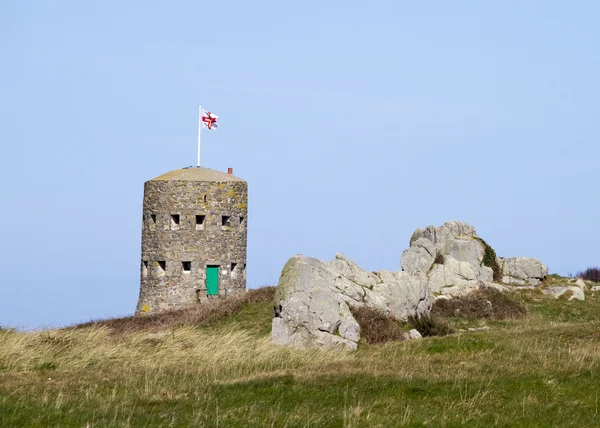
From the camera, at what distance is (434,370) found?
18.9 meters

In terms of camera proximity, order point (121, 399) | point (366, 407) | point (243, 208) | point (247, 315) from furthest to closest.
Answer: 1. point (243, 208)
2. point (247, 315)
3. point (121, 399)
4. point (366, 407)

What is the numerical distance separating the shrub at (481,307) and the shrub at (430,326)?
6.00 meters

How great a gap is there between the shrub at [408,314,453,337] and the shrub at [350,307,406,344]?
1002 mm

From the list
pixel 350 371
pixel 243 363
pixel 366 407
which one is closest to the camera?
pixel 366 407

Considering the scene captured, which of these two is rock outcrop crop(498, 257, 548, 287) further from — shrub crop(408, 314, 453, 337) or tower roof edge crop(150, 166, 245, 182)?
shrub crop(408, 314, 453, 337)

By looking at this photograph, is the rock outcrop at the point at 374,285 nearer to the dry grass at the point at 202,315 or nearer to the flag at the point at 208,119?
Result: the dry grass at the point at 202,315

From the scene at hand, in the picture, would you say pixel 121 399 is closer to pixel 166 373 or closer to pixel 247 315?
pixel 166 373

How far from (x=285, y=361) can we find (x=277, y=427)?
7.49m

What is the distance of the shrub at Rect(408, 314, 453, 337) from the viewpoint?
29.8m

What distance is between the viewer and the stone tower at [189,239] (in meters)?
47.1

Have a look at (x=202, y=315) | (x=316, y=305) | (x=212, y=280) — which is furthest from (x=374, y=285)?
(x=212, y=280)

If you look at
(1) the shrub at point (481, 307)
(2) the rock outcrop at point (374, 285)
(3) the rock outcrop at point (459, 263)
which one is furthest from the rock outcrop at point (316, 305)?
(3) the rock outcrop at point (459, 263)

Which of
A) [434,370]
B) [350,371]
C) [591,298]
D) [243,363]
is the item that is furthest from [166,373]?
[591,298]

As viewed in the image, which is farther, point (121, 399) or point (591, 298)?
point (591, 298)
